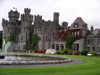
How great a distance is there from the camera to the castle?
52600 mm

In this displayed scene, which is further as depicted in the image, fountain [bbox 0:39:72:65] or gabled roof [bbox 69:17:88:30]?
gabled roof [bbox 69:17:88:30]

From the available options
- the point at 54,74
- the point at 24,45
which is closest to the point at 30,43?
the point at 24,45

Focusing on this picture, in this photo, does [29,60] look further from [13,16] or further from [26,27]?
[13,16]

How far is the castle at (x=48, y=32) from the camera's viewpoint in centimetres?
5260

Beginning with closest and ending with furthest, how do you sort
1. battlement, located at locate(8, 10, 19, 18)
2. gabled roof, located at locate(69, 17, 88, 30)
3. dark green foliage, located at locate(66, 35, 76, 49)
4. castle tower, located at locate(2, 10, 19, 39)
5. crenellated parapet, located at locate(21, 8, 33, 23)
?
dark green foliage, located at locate(66, 35, 76, 49), gabled roof, located at locate(69, 17, 88, 30), crenellated parapet, located at locate(21, 8, 33, 23), castle tower, located at locate(2, 10, 19, 39), battlement, located at locate(8, 10, 19, 18)

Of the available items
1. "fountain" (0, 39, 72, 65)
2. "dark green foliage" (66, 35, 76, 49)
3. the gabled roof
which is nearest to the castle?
the gabled roof

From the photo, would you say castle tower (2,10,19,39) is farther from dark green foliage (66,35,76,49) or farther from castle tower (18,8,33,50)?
dark green foliage (66,35,76,49)

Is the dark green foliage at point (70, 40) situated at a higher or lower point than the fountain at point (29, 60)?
higher

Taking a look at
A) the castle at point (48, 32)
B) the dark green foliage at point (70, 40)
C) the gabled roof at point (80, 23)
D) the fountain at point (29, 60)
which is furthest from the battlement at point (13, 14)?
the fountain at point (29, 60)

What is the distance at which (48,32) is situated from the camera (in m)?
60.8

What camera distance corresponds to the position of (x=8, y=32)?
228 feet

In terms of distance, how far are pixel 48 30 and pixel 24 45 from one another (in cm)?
1147

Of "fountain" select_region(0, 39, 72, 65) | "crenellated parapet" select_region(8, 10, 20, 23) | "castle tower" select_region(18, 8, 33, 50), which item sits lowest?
"fountain" select_region(0, 39, 72, 65)

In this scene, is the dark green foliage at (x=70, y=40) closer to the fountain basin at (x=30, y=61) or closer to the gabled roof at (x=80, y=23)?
the gabled roof at (x=80, y=23)
